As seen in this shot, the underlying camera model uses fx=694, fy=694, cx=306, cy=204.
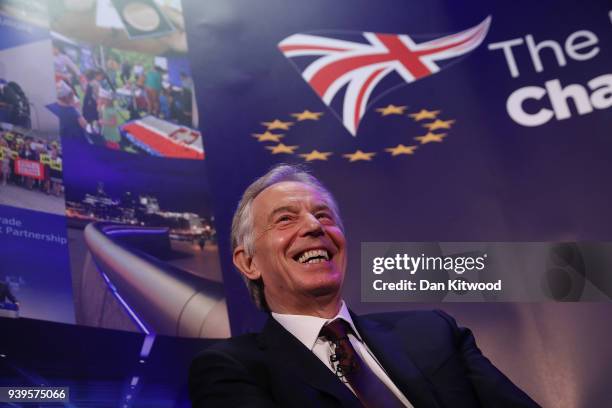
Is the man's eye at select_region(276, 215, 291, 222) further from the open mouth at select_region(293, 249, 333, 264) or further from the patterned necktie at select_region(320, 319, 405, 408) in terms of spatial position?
the patterned necktie at select_region(320, 319, 405, 408)

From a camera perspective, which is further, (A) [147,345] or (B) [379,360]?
(A) [147,345]

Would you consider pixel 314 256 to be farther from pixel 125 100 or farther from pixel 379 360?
pixel 125 100

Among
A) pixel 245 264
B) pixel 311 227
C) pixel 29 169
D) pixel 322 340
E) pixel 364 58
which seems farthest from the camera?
pixel 364 58

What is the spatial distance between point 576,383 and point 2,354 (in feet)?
8.31

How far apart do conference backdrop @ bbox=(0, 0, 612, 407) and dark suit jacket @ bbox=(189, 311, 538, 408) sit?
1291 mm

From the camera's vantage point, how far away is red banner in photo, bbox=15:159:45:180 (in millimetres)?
3123

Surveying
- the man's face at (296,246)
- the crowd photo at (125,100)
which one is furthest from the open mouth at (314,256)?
the crowd photo at (125,100)

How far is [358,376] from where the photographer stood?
72.0 inches

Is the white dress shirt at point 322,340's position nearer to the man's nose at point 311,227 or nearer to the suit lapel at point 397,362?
the suit lapel at point 397,362

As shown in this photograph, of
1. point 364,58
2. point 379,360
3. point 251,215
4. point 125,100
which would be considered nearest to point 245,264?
point 251,215

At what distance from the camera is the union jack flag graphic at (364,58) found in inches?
140

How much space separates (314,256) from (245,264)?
0.25 meters

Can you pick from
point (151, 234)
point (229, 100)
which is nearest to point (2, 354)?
point (151, 234)

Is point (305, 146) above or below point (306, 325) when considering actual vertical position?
above
